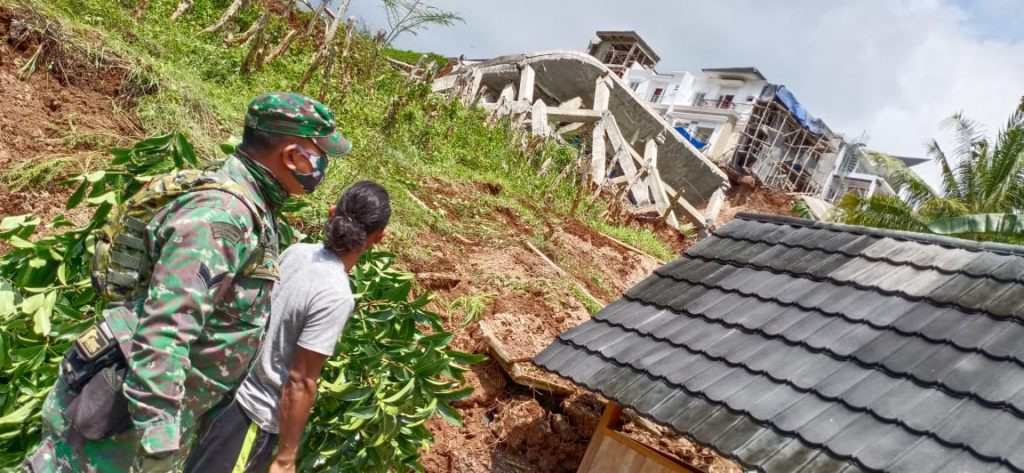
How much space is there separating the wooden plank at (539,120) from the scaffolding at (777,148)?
25.4 metres

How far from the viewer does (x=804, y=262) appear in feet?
14.0

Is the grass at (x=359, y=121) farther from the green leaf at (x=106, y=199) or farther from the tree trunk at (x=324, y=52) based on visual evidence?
the green leaf at (x=106, y=199)

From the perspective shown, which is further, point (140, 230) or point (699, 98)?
point (699, 98)

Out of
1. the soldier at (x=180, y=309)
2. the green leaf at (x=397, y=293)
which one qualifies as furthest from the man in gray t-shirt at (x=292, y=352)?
the green leaf at (x=397, y=293)

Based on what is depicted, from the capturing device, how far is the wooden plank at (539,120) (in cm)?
1562

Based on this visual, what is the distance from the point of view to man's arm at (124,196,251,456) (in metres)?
1.82

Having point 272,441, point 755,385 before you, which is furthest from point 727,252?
point 272,441

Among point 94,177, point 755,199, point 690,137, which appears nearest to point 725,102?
point 755,199

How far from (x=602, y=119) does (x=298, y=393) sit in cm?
1493

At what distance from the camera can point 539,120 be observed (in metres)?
15.9

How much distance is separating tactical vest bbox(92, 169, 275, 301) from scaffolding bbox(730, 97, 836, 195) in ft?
128

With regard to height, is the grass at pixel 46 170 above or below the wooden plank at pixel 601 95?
below

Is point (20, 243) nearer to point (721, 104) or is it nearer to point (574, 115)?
point (574, 115)

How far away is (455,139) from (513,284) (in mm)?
6167
